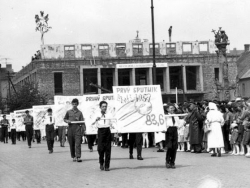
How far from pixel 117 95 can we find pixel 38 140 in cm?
2319

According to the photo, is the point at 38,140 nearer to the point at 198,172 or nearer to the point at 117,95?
the point at 117,95

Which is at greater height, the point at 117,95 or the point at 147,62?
the point at 147,62

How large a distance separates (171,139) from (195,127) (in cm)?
693

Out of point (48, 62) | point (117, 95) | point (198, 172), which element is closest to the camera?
point (198, 172)

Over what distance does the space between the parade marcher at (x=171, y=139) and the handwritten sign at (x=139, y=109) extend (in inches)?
18.6

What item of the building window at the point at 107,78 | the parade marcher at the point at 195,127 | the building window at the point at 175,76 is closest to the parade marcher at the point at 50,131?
the parade marcher at the point at 195,127

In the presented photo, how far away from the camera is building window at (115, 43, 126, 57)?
258 feet

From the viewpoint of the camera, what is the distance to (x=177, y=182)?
1308cm

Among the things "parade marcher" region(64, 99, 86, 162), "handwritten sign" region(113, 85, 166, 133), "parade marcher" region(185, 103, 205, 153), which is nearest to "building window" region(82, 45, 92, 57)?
"parade marcher" region(185, 103, 205, 153)

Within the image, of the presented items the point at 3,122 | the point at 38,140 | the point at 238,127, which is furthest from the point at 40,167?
the point at 3,122

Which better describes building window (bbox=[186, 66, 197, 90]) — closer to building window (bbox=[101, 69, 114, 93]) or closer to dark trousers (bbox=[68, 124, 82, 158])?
building window (bbox=[101, 69, 114, 93])

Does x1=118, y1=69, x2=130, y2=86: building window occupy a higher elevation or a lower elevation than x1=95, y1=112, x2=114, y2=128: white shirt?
higher

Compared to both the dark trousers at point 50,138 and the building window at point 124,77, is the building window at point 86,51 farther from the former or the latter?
the dark trousers at point 50,138

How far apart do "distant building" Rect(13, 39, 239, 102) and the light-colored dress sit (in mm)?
55389
